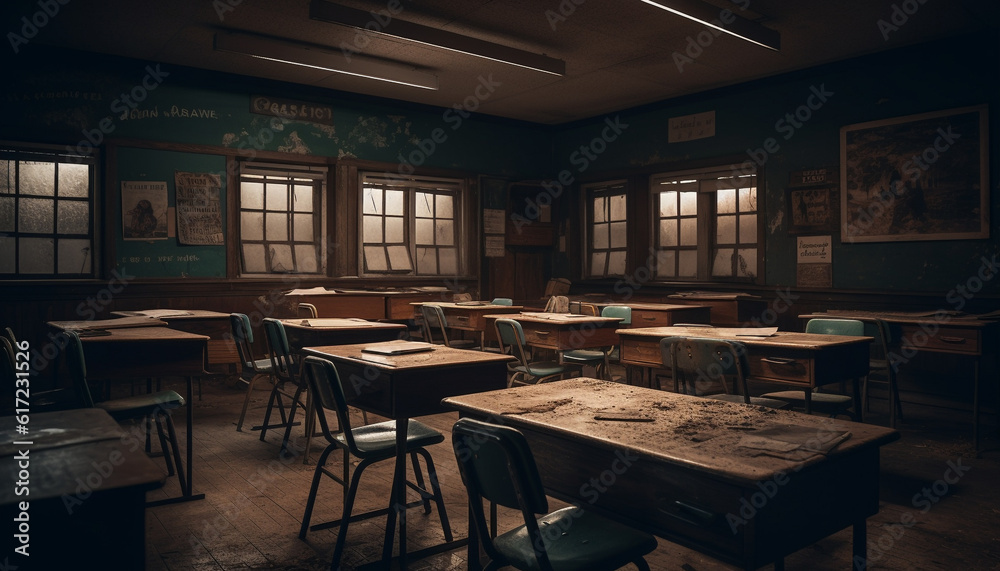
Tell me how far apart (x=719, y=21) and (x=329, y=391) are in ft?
14.2

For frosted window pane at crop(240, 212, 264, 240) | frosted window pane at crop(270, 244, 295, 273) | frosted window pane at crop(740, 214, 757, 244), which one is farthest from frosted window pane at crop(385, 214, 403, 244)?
frosted window pane at crop(740, 214, 757, 244)

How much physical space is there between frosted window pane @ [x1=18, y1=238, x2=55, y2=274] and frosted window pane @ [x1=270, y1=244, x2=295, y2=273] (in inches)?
82.4

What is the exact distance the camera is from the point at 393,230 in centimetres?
837

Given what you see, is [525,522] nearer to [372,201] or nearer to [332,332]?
[332,332]

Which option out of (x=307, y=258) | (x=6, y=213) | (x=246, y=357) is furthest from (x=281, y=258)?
(x=246, y=357)

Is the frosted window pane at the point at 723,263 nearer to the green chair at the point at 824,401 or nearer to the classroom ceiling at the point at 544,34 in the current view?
the classroom ceiling at the point at 544,34

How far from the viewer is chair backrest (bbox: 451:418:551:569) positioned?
1392mm

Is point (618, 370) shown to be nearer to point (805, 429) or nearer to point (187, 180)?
point (187, 180)

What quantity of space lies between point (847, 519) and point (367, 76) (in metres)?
6.10

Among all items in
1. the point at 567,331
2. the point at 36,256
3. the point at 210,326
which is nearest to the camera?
the point at 567,331

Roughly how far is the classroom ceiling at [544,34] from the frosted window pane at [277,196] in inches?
47.6

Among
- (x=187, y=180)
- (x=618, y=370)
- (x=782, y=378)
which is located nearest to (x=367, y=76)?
(x=187, y=180)

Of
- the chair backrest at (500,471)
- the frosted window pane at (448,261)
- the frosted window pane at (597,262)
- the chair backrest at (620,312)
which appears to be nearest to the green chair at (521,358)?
the chair backrest at (620,312)

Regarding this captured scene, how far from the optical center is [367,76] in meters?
6.56
